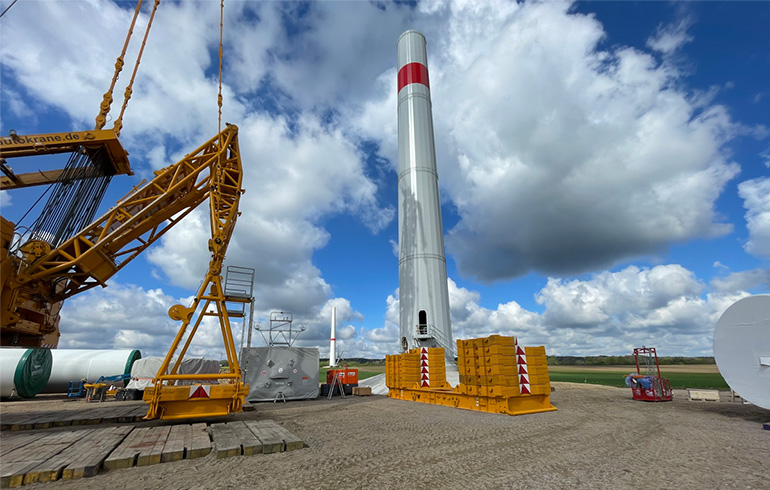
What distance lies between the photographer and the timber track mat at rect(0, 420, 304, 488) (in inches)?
215

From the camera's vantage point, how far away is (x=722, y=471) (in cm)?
550

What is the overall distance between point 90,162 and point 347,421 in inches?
451

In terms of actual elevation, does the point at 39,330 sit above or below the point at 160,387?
above

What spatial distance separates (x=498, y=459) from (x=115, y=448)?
7.08 meters

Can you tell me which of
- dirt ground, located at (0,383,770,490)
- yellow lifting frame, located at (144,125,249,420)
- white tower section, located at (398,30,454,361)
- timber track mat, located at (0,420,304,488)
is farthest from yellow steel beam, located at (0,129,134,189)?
white tower section, located at (398,30,454,361)

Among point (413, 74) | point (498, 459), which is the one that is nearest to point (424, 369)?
point (498, 459)

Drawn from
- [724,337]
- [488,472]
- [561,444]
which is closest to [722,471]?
[561,444]

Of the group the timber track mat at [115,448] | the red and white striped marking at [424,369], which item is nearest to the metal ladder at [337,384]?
the red and white striped marking at [424,369]

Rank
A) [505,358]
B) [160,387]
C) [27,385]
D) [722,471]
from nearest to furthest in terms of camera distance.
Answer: [722,471]
[160,387]
[505,358]
[27,385]

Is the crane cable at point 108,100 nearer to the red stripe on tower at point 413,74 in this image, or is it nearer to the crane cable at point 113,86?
the crane cable at point 113,86

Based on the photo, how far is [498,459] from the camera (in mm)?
6297

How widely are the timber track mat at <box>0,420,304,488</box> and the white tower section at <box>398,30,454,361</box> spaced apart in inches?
540

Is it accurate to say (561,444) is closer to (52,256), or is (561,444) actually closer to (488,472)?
(488,472)

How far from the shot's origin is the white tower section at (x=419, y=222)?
21.4 m
